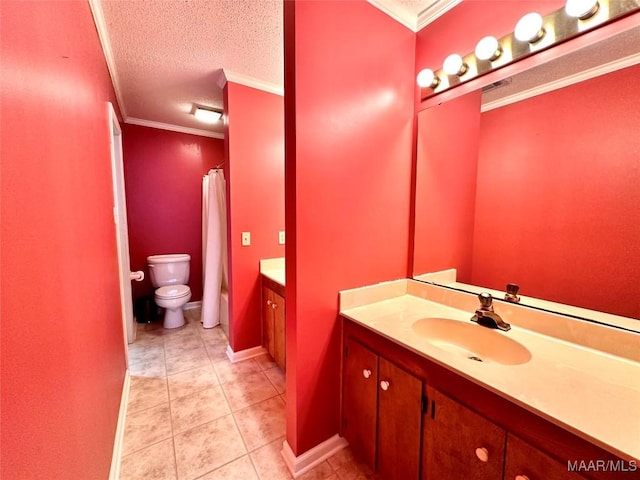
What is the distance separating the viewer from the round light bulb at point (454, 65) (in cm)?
134

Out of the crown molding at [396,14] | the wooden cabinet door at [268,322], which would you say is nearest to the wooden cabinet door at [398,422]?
the wooden cabinet door at [268,322]

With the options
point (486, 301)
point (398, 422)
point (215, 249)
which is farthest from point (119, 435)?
point (486, 301)

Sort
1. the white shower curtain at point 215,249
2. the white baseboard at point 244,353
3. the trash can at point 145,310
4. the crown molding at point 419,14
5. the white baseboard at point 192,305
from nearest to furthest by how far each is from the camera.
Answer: the crown molding at point 419,14 < the white baseboard at point 244,353 < the white shower curtain at point 215,249 < the trash can at point 145,310 < the white baseboard at point 192,305

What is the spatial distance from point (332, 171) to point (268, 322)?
5.17 ft

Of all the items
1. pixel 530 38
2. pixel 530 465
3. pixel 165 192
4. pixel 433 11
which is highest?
pixel 433 11

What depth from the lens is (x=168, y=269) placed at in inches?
125

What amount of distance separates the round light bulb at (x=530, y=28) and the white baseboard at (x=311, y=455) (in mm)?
2236

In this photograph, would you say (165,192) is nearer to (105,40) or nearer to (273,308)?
(105,40)

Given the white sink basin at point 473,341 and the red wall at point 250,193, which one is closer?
the white sink basin at point 473,341

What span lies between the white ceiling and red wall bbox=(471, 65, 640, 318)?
841 mm

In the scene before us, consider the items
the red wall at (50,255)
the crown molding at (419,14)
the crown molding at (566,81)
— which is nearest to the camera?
the red wall at (50,255)

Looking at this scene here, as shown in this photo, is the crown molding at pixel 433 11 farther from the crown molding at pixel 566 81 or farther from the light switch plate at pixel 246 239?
the light switch plate at pixel 246 239

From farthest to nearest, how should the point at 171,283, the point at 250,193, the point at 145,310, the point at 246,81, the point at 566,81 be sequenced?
1. the point at 171,283
2. the point at 145,310
3. the point at 250,193
4. the point at 246,81
5. the point at 566,81

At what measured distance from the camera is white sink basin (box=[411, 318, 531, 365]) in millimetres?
1095
